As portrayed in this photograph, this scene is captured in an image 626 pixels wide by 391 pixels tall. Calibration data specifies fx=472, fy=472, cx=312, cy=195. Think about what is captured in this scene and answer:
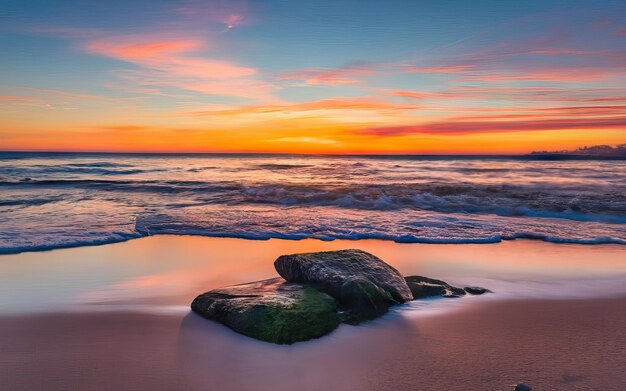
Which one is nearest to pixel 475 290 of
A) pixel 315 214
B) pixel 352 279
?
pixel 352 279

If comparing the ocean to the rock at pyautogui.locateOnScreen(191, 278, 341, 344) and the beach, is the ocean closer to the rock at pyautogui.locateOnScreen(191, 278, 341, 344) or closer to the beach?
the beach

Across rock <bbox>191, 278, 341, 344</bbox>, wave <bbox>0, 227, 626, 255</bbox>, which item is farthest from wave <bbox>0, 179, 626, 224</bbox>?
rock <bbox>191, 278, 341, 344</bbox>

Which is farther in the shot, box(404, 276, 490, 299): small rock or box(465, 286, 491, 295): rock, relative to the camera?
box(465, 286, 491, 295): rock

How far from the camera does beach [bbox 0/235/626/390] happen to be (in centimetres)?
350

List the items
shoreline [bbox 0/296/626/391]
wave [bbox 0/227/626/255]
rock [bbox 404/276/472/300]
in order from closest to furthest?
shoreline [bbox 0/296/626/391] < rock [bbox 404/276/472/300] < wave [bbox 0/227/626/255]

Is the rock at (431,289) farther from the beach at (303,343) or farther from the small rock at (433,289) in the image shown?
the beach at (303,343)

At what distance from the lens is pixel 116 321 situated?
187 inches

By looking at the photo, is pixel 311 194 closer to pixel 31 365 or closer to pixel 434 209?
pixel 434 209

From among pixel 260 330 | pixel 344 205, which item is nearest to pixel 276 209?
pixel 344 205

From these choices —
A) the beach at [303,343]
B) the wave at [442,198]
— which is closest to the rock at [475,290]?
the beach at [303,343]

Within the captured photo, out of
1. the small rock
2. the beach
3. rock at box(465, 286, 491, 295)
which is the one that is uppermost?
the small rock

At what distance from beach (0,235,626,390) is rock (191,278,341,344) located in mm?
102

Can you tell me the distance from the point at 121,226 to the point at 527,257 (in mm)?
8296

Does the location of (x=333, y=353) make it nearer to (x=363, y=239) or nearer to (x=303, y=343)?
(x=303, y=343)
